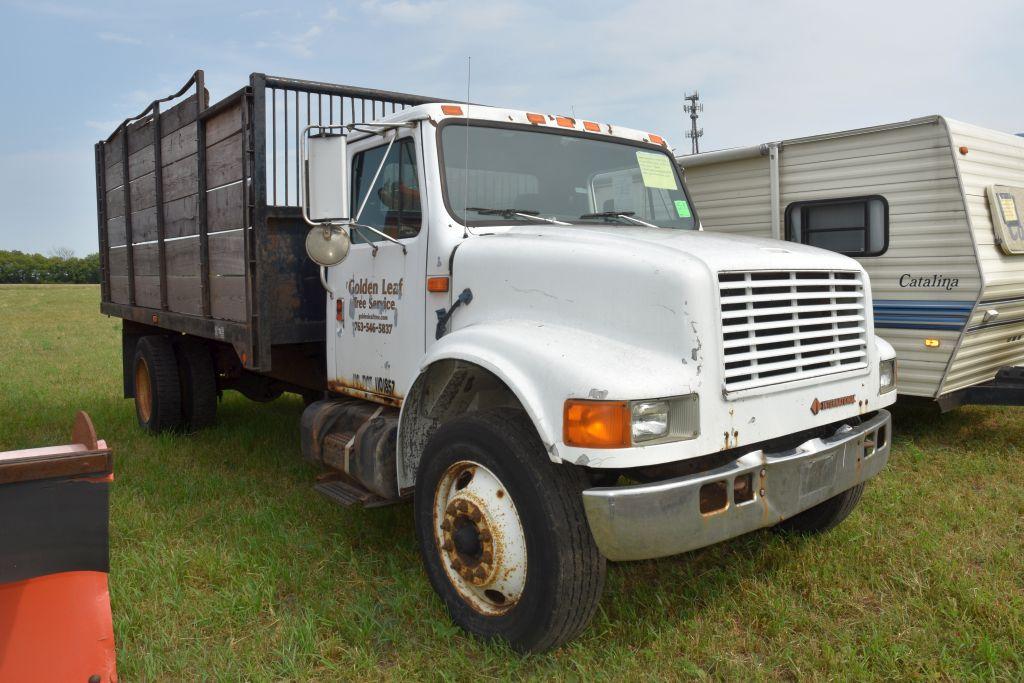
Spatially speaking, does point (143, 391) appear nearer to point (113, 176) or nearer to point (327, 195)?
point (113, 176)

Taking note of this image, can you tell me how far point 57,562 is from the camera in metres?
2.64

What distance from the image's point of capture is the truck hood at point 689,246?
3.08 metres

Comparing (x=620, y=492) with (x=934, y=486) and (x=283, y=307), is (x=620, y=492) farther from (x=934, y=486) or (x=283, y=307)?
(x=934, y=486)

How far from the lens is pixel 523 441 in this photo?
304 centimetres

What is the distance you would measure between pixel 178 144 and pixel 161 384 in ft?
6.76

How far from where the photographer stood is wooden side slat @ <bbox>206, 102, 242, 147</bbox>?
4941 millimetres

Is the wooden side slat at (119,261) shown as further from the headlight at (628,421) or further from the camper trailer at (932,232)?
the headlight at (628,421)

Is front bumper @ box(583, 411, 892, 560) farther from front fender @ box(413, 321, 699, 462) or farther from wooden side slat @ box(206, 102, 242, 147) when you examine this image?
wooden side slat @ box(206, 102, 242, 147)

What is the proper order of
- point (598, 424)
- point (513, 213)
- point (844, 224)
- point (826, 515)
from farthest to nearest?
point (844, 224) < point (826, 515) < point (513, 213) < point (598, 424)

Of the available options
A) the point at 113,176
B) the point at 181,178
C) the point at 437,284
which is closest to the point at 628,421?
the point at 437,284

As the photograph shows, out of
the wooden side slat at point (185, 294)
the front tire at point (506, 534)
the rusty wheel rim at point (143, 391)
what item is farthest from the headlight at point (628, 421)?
the rusty wheel rim at point (143, 391)

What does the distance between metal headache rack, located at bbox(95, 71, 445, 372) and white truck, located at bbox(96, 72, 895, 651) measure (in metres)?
0.02

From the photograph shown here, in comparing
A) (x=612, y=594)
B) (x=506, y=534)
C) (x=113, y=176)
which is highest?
(x=113, y=176)

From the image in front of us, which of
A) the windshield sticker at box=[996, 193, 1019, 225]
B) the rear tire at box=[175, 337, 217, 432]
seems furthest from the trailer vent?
the rear tire at box=[175, 337, 217, 432]
